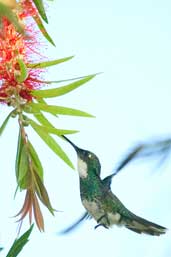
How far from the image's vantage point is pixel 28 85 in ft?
4.69

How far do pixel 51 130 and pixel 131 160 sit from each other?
56 cm

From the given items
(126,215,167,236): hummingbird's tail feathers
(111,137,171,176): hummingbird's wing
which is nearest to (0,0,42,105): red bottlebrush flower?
(126,215,167,236): hummingbird's tail feathers

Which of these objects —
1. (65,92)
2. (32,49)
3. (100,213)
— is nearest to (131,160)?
Result: (100,213)

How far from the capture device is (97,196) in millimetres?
1324

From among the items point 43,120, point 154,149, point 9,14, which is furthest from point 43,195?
point 9,14

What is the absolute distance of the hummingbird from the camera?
121 cm

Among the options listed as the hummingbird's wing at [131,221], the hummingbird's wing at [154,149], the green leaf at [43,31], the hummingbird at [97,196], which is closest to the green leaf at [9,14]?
the hummingbird's wing at [154,149]

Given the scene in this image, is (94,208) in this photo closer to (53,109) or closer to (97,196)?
(97,196)

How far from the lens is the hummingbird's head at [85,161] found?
1.26 meters

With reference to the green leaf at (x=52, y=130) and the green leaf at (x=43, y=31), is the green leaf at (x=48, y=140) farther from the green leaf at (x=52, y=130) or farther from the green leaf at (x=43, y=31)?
the green leaf at (x=43, y=31)

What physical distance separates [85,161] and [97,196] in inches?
4.3

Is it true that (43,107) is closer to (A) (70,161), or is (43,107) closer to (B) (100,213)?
(A) (70,161)

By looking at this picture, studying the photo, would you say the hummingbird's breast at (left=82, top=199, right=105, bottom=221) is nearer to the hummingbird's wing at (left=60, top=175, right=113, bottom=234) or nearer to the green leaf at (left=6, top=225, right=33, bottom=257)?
the hummingbird's wing at (left=60, top=175, right=113, bottom=234)

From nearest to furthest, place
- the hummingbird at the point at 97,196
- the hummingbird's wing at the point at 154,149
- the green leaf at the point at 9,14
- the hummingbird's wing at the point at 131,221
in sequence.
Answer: the green leaf at the point at 9,14, the hummingbird's wing at the point at 154,149, the hummingbird's wing at the point at 131,221, the hummingbird at the point at 97,196
